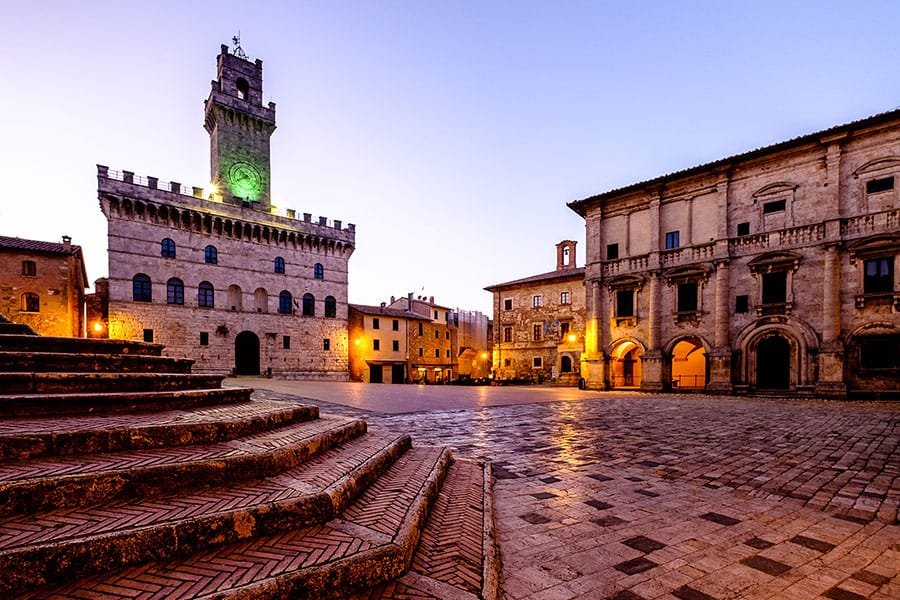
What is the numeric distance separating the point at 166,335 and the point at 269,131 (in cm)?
1975

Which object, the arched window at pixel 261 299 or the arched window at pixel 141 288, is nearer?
the arched window at pixel 141 288

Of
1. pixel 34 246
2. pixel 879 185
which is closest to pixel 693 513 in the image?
pixel 879 185

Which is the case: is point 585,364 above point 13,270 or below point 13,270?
below

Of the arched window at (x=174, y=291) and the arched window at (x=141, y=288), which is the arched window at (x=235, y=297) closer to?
the arched window at (x=174, y=291)

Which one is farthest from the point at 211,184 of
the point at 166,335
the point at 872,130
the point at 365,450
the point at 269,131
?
the point at 872,130

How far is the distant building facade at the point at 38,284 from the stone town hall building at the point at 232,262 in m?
3.40

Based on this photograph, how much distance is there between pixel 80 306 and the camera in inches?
1288

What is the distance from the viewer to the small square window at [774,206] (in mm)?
20703

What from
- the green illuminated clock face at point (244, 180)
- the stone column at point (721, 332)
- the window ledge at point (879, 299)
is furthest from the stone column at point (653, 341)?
the green illuminated clock face at point (244, 180)

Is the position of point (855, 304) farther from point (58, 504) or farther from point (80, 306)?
point (80, 306)

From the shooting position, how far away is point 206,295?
3123cm

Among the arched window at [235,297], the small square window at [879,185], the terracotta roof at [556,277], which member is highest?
the small square window at [879,185]

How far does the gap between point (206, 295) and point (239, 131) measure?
14.6 meters

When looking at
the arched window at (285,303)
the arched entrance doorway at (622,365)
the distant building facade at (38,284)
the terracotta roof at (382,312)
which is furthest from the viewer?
the terracotta roof at (382,312)
